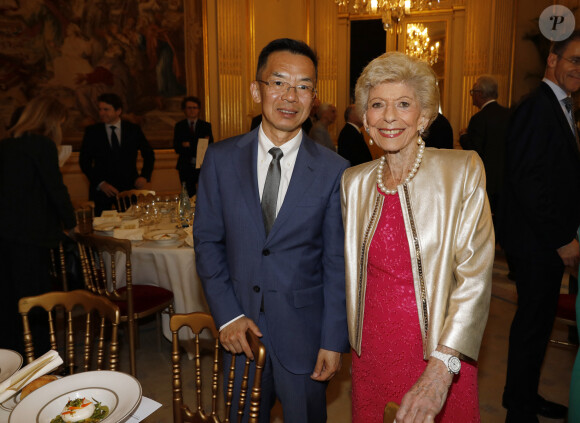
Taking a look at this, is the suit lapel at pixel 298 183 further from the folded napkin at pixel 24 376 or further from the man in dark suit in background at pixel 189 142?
the man in dark suit in background at pixel 189 142

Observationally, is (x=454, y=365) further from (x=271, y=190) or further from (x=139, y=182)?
(x=139, y=182)

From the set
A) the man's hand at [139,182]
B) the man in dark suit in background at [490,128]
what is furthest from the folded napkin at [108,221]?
the man in dark suit in background at [490,128]

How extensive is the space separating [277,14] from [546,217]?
337 inches

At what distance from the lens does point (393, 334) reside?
5.05ft

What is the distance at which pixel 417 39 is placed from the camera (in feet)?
31.3

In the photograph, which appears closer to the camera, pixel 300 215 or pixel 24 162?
pixel 300 215

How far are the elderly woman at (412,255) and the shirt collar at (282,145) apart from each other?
0.23 meters

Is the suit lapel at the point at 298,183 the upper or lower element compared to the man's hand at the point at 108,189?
upper

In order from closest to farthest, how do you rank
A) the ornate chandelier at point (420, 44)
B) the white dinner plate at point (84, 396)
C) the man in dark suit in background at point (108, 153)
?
the white dinner plate at point (84, 396)
the man in dark suit in background at point (108, 153)
the ornate chandelier at point (420, 44)

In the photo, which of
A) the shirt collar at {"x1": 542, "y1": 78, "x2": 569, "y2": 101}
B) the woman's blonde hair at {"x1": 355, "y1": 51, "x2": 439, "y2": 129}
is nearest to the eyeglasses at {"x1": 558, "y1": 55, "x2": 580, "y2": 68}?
the shirt collar at {"x1": 542, "y1": 78, "x2": 569, "y2": 101}

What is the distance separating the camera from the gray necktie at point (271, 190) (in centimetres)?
167

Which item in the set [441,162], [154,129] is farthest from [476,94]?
[154,129]

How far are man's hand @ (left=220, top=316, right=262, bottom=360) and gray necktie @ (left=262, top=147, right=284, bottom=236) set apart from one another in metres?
0.32

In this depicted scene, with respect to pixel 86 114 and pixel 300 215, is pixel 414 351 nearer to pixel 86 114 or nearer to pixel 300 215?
pixel 300 215
